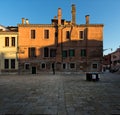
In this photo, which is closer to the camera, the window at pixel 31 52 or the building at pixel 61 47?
the building at pixel 61 47

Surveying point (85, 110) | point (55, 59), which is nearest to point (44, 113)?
point (85, 110)

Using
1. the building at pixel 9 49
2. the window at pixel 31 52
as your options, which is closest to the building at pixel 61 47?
the window at pixel 31 52

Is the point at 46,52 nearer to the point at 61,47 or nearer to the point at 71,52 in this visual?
→ the point at 61,47

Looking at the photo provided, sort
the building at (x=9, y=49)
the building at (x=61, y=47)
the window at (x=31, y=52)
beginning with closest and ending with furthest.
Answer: the building at (x=61, y=47) < the window at (x=31, y=52) < the building at (x=9, y=49)

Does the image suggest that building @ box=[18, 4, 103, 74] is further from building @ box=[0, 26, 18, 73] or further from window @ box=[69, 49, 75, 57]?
building @ box=[0, 26, 18, 73]

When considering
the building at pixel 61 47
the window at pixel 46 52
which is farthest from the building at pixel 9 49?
the window at pixel 46 52

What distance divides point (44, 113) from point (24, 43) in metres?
30.6

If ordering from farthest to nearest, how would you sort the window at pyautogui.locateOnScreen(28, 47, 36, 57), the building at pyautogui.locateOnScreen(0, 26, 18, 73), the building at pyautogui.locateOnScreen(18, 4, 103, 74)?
the building at pyautogui.locateOnScreen(0, 26, 18, 73) < the window at pyautogui.locateOnScreen(28, 47, 36, 57) < the building at pyautogui.locateOnScreen(18, 4, 103, 74)

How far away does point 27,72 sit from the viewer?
120 feet

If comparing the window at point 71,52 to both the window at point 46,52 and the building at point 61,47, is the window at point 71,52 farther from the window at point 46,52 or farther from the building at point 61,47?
the window at point 46,52

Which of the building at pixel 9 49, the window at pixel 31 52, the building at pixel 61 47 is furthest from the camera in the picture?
the building at pixel 9 49

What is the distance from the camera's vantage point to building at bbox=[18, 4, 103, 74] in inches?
1437

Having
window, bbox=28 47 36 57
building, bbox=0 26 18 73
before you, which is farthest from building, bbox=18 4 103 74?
building, bbox=0 26 18 73

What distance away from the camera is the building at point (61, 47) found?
120ft
